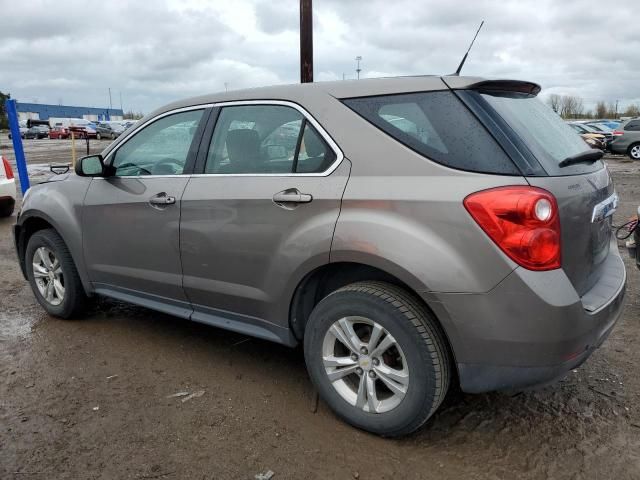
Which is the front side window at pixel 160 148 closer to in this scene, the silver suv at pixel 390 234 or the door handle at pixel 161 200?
the silver suv at pixel 390 234

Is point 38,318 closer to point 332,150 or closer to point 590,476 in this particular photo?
point 332,150

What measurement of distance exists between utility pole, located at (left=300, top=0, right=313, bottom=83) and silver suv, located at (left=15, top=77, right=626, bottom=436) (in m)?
5.44

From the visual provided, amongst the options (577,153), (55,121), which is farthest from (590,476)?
(55,121)

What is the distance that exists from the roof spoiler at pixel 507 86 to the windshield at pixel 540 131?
27mm

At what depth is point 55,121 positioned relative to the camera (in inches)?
2830

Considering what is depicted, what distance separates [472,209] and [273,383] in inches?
66.0

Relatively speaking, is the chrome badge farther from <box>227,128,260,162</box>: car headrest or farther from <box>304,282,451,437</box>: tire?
<box>227,128,260,162</box>: car headrest

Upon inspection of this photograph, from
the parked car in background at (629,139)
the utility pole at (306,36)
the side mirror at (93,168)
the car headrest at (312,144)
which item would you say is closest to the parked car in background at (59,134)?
the parked car in background at (629,139)

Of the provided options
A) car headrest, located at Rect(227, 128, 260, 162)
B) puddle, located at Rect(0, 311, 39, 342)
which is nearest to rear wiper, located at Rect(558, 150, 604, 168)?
car headrest, located at Rect(227, 128, 260, 162)

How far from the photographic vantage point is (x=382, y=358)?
255 cm

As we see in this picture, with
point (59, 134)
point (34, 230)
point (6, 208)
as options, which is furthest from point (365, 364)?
point (59, 134)

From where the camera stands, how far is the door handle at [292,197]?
104 inches

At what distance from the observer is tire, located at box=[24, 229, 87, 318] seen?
4031mm

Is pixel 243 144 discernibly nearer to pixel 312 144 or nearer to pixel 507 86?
pixel 312 144
